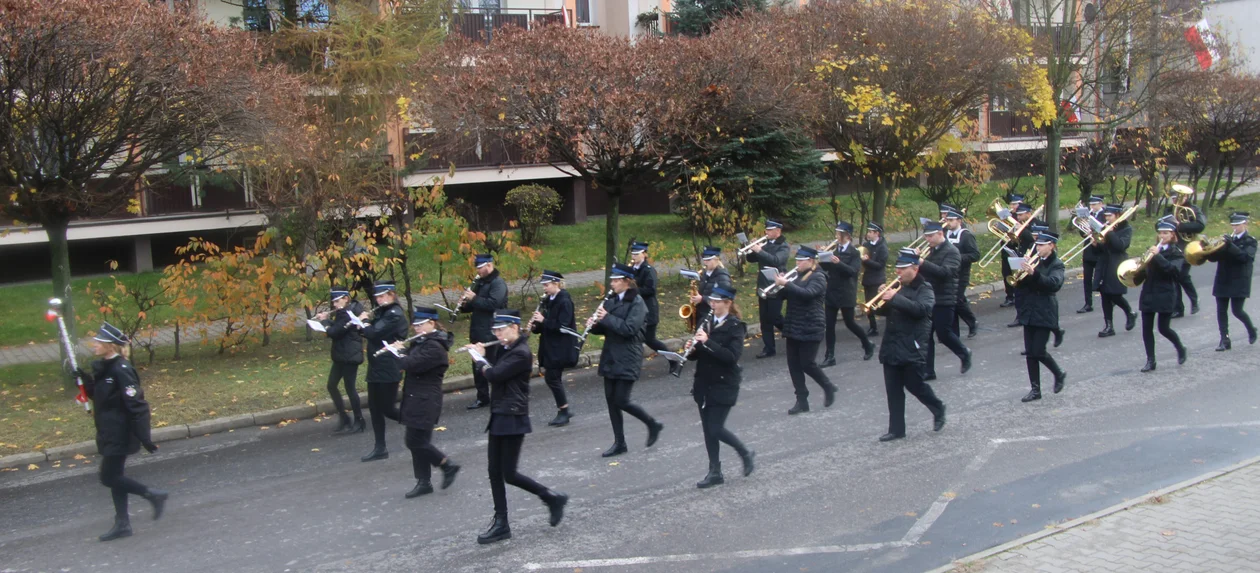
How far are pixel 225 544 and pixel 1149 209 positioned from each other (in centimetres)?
2684

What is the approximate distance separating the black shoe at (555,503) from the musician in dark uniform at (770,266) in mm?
5811

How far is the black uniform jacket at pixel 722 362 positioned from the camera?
27.1 feet

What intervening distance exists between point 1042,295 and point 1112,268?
352 cm

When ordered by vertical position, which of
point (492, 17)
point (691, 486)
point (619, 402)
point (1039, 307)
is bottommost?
point (691, 486)

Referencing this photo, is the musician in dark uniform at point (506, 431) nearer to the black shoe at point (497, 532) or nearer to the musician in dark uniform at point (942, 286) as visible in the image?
the black shoe at point (497, 532)

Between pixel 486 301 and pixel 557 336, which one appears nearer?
pixel 557 336

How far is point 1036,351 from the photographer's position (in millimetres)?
10539

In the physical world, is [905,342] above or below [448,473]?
above

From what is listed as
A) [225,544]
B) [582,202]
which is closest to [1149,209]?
[582,202]

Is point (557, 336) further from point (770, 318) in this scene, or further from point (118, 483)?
point (118, 483)

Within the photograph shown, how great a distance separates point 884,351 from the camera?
371 inches

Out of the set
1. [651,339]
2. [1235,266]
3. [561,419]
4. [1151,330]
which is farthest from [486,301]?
[1235,266]

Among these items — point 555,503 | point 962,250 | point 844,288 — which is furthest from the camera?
point 962,250

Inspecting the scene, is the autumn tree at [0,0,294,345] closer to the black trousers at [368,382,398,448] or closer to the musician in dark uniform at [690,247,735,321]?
the black trousers at [368,382,398,448]
